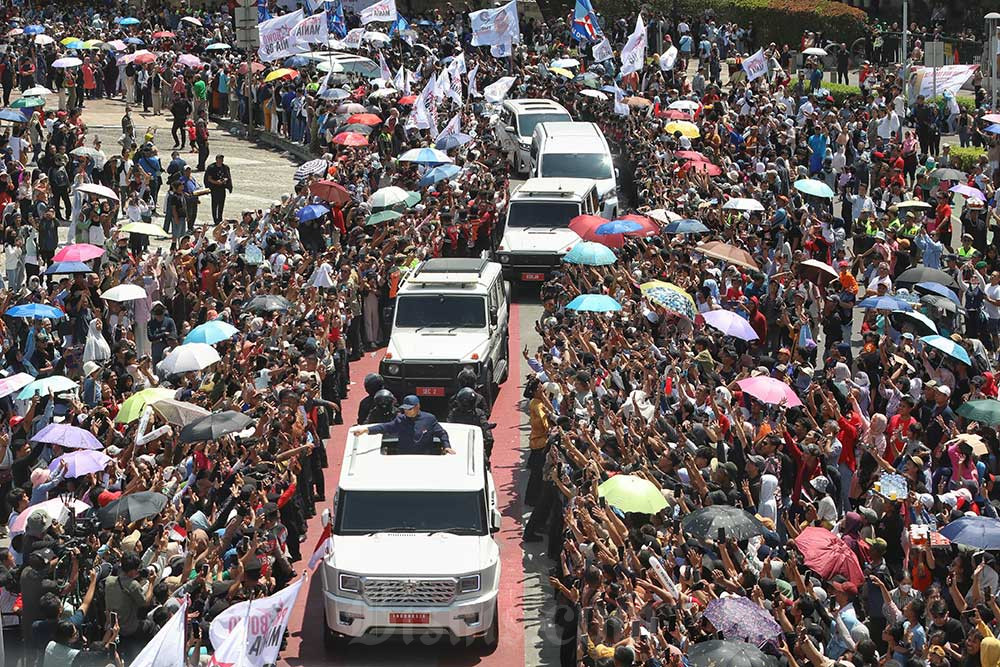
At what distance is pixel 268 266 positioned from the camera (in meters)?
25.0

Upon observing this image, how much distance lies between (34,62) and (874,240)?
27.6 metres

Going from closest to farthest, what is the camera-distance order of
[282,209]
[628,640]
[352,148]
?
1. [628,640]
2. [282,209]
3. [352,148]

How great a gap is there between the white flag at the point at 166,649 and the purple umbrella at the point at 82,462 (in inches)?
201

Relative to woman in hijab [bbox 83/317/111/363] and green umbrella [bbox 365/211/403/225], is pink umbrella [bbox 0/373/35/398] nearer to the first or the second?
woman in hijab [bbox 83/317/111/363]

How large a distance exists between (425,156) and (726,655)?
70.2ft

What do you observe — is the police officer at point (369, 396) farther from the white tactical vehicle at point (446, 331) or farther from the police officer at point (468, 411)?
the white tactical vehicle at point (446, 331)

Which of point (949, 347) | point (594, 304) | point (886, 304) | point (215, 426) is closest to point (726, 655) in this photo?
point (215, 426)

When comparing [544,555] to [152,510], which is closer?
[152,510]

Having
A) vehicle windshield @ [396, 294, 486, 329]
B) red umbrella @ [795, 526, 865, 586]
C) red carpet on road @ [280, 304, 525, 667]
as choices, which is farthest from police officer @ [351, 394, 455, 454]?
vehicle windshield @ [396, 294, 486, 329]

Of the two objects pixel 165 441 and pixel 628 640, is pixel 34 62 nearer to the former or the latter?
pixel 165 441

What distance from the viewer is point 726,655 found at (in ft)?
38.2

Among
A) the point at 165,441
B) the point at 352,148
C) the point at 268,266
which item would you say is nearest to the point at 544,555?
the point at 165,441

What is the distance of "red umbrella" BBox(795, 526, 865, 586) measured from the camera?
44.8 ft

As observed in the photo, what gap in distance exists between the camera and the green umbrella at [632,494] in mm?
14713
